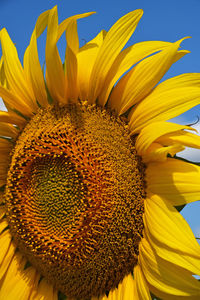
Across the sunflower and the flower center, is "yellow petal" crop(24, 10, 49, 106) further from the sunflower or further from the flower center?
the flower center

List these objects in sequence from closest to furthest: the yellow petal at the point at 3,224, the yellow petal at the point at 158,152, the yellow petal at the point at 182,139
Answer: the yellow petal at the point at 158,152
the yellow petal at the point at 182,139
the yellow petal at the point at 3,224

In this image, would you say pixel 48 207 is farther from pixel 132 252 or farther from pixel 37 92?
pixel 37 92

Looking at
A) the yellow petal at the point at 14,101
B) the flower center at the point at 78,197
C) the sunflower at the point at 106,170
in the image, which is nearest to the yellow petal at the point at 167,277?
the sunflower at the point at 106,170

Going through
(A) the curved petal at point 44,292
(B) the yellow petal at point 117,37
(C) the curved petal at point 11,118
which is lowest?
(A) the curved petal at point 44,292

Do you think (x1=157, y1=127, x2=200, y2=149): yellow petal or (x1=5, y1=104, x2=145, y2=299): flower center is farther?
(x1=5, y1=104, x2=145, y2=299): flower center

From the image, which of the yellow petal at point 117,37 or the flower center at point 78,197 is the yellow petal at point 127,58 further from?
the flower center at point 78,197

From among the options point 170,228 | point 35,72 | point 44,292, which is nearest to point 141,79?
point 35,72

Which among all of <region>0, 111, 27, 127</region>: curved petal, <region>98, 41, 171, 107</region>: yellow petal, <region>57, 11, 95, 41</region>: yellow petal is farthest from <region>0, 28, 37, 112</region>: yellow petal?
<region>98, 41, 171, 107</region>: yellow petal
